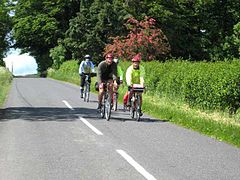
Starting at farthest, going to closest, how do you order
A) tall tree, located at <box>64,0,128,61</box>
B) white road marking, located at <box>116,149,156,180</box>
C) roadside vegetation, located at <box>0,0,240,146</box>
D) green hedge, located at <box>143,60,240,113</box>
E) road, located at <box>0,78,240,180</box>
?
tall tree, located at <box>64,0,128,61</box>, roadside vegetation, located at <box>0,0,240,146</box>, green hedge, located at <box>143,60,240,113</box>, road, located at <box>0,78,240,180</box>, white road marking, located at <box>116,149,156,180</box>

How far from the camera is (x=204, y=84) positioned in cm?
1644

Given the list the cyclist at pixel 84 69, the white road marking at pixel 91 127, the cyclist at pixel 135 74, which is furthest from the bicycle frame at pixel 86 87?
the white road marking at pixel 91 127

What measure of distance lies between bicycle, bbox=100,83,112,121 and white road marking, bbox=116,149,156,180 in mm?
5077

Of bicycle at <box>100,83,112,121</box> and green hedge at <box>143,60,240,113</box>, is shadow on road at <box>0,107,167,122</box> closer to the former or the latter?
bicycle at <box>100,83,112,121</box>

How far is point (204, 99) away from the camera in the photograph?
16.8 metres

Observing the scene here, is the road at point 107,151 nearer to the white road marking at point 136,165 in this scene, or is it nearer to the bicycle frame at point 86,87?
the white road marking at point 136,165

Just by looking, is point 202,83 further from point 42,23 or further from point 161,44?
point 42,23

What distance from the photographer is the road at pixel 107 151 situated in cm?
760

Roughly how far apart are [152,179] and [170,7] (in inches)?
1882

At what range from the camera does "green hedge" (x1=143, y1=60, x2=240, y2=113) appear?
14.9 m

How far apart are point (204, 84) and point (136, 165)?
29.1 ft

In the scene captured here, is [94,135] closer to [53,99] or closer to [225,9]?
[53,99]

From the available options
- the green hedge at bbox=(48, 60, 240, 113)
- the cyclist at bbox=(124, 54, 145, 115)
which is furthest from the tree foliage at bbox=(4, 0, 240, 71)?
the cyclist at bbox=(124, 54, 145, 115)

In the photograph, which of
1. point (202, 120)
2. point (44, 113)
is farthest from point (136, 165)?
point (44, 113)
